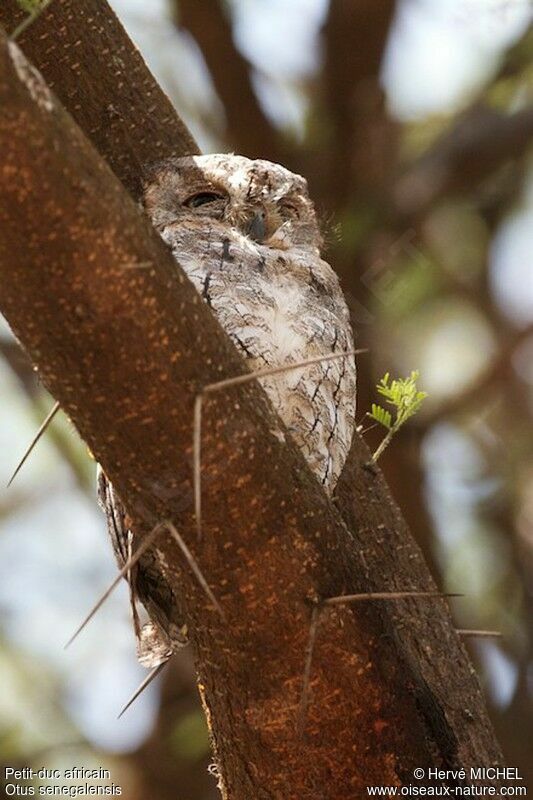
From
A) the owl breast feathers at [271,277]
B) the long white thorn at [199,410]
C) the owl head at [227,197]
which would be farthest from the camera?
the owl head at [227,197]

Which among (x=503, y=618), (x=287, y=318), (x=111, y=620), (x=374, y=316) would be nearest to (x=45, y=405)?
(x=111, y=620)

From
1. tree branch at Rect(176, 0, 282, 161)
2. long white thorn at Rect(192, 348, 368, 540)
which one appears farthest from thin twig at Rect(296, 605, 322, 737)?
tree branch at Rect(176, 0, 282, 161)

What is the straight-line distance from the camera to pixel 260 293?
2836 mm

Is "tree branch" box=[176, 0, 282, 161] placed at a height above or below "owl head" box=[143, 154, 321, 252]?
above

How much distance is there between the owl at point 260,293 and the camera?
278cm

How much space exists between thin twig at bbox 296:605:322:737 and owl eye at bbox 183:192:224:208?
1.47 metres

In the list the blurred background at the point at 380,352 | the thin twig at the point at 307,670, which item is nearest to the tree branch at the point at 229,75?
the blurred background at the point at 380,352

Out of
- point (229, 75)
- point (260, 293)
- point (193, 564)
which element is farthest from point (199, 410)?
point (229, 75)

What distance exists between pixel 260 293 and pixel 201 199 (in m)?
0.61

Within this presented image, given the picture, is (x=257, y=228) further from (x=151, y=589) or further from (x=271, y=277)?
(x=151, y=589)

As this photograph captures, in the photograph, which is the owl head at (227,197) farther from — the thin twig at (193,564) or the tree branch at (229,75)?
the tree branch at (229,75)

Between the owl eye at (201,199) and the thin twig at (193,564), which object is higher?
the owl eye at (201,199)

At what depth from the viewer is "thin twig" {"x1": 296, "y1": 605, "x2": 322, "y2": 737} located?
2.15 metres

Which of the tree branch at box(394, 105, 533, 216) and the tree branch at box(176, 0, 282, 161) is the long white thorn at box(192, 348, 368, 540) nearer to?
the tree branch at box(394, 105, 533, 216)
